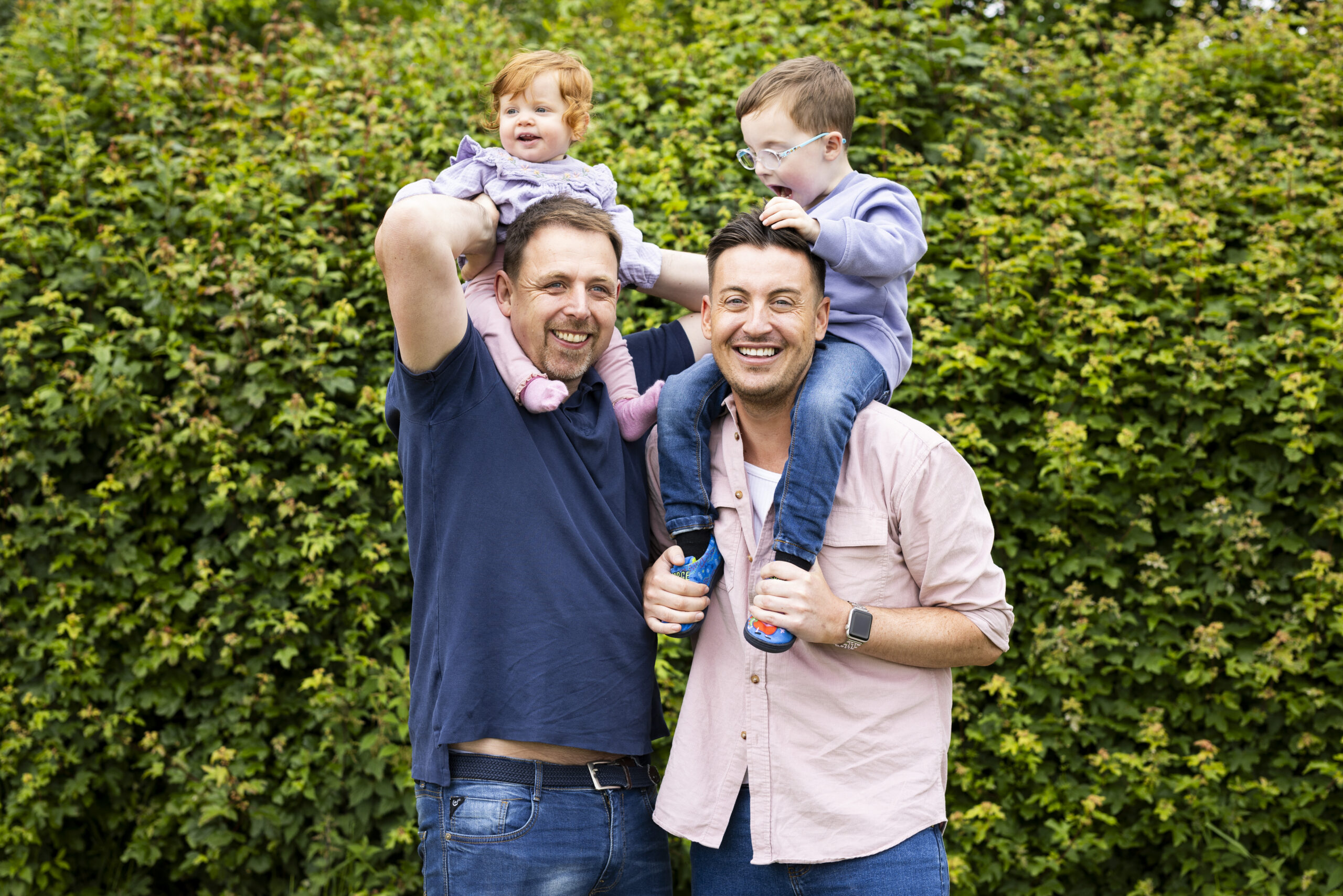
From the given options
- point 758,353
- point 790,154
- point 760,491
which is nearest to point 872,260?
point 758,353

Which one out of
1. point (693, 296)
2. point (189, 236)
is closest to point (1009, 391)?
point (693, 296)

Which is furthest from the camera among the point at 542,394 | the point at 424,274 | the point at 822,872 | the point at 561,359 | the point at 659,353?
the point at 659,353

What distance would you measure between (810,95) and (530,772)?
182 cm

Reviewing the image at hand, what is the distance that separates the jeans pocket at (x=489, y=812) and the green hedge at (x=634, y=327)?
68.9 inches

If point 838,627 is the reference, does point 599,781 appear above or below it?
below

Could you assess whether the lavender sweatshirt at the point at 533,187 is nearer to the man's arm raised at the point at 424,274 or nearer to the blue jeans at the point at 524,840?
the man's arm raised at the point at 424,274

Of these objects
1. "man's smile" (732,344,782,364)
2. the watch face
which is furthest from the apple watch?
"man's smile" (732,344,782,364)

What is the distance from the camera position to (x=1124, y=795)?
153 inches

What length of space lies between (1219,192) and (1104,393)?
1160mm

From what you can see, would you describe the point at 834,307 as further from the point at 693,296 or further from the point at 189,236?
the point at 189,236

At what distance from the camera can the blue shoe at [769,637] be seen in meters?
2.13

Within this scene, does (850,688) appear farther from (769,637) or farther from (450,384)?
(450,384)

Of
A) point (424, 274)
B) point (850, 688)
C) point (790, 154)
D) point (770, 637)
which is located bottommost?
point (850, 688)

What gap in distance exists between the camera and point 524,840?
2107mm
